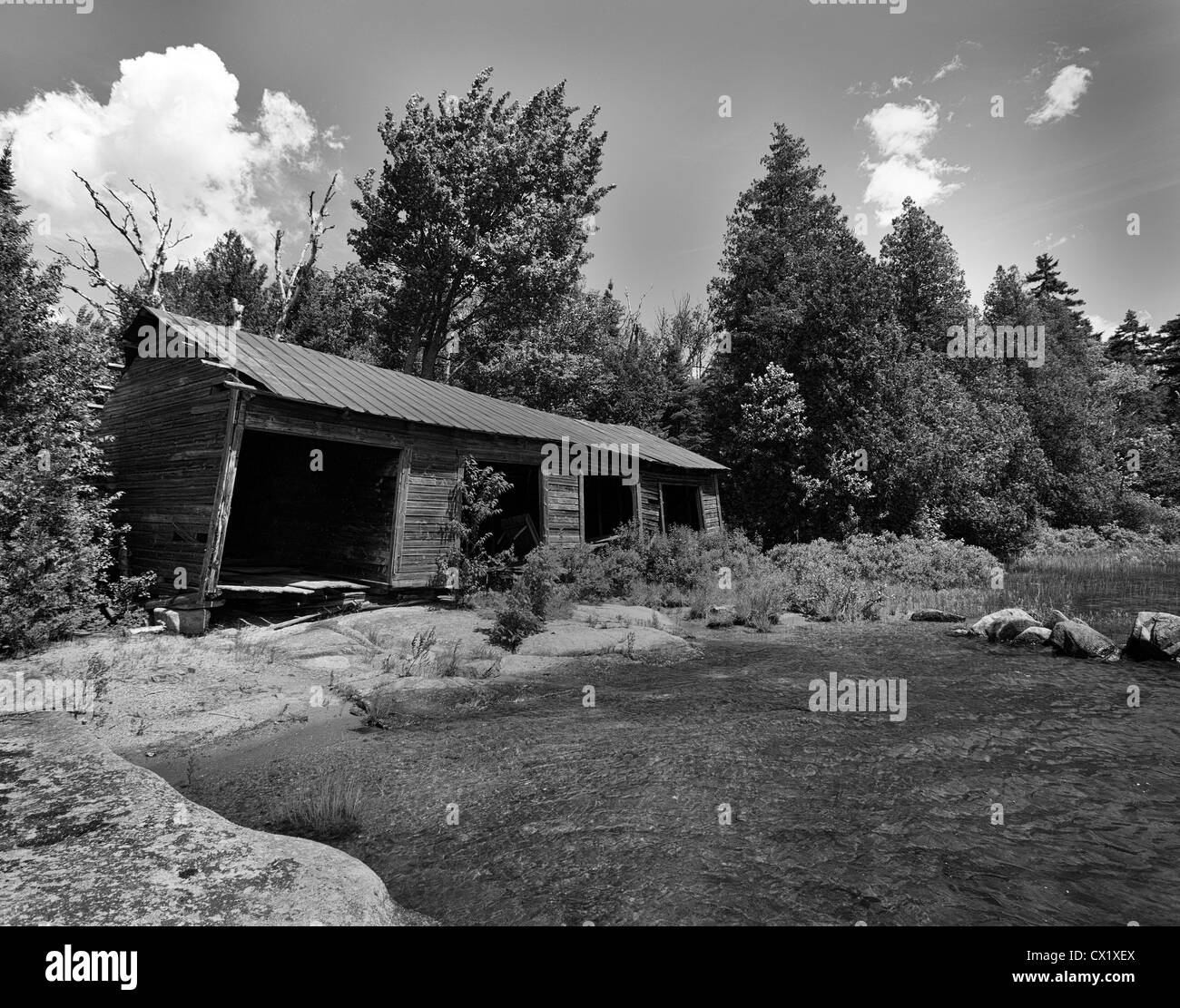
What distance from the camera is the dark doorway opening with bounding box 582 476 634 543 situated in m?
22.4

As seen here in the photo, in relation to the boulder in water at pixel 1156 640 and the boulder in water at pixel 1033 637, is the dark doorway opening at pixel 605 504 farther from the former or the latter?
the boulder in water at pixel 1156 640

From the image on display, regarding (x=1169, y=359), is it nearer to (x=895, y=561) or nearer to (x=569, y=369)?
(x=895, y=561)

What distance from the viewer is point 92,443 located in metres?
10.3

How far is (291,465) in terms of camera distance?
1584cm

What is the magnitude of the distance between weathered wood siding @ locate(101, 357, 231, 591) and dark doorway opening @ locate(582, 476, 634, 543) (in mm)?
13170

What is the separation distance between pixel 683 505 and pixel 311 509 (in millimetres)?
13795

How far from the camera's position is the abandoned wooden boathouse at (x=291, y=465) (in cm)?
1070

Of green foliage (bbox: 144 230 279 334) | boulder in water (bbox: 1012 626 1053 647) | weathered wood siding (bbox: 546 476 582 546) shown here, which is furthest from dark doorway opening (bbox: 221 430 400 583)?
green foliage (bbox: 144 230 279 334)

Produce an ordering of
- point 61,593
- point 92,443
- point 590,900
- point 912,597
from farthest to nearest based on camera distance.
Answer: point 912,597 → point 92,443 → point 61,593 → point 590,900

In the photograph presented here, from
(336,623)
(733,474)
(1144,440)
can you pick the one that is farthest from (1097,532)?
(336,623)

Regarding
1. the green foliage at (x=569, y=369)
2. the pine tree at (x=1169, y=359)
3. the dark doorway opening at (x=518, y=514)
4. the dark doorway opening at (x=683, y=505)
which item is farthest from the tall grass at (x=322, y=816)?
the pine tree at (x=1169, y=359)

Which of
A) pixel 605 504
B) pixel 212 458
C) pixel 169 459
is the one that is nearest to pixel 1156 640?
pixel 605 504

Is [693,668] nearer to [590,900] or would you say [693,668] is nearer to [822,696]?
[822,696]
